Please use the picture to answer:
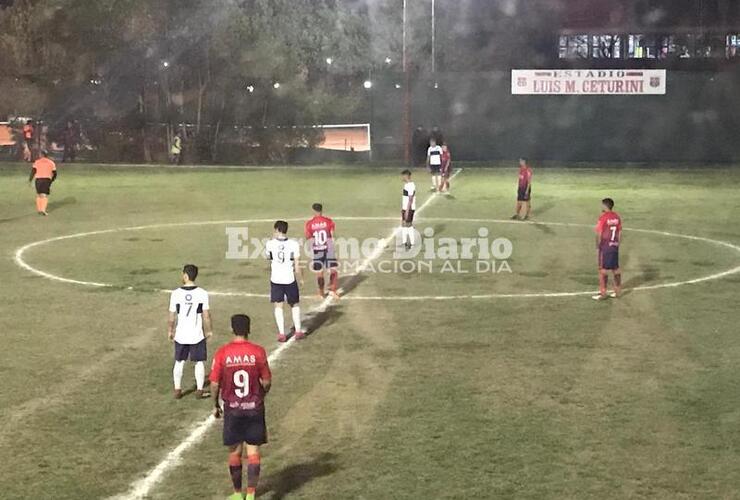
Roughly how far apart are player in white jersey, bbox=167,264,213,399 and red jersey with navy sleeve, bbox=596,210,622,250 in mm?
7912

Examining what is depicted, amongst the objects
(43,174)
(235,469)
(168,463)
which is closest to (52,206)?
(43,174)

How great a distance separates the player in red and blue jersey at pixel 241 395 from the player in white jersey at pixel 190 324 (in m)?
2.95

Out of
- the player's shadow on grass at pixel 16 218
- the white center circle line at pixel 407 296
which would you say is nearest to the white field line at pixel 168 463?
the white center circle line at pixel 407 296

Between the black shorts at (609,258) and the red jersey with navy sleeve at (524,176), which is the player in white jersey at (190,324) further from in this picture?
the red jersey with navy sleeve at (524,176)

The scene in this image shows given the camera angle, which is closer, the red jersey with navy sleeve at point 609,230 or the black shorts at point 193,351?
the black shorts at point 193,351

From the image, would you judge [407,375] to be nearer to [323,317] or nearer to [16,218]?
[323,317]

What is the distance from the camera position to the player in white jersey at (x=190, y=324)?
1095cm

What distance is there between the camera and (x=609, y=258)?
16859 millimetres

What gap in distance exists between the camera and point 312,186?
139ft

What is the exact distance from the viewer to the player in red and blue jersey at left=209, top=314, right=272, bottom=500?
7949 millimetres

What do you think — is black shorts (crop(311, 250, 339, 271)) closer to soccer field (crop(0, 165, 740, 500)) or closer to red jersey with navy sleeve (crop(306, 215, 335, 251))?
red jersey with navy sleeve (crop(306, 215, 335, 251))

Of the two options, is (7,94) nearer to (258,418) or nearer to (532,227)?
(532,227)

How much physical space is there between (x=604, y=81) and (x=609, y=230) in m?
39.5

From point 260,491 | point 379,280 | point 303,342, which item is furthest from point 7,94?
point 260,491
